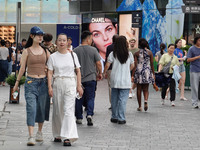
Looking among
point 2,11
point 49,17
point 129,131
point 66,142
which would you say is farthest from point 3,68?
point 2,11

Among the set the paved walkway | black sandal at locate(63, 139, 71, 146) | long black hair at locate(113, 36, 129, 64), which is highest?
long black hair at locate(113, 36, 129, 64)

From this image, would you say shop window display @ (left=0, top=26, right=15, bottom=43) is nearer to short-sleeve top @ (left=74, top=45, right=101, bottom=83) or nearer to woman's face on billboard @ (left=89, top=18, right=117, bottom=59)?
woman's face on billboard @ (left=89, top=18, right=117, bottom=59)

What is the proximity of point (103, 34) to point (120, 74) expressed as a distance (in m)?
20.7

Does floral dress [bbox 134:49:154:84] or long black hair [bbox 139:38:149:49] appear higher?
long black hair [bbox 139:38:149:49]

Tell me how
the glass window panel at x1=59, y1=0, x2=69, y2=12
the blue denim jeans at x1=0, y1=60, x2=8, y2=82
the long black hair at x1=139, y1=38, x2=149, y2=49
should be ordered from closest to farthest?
Answer: the long black hair at x1=139, y1=38, x2=149, y2=49
the blue denim jeans at x1=0, y1=60, x2=8, y2=82
the glass window panel at x1=59, y1=0, x2=69, y2=12

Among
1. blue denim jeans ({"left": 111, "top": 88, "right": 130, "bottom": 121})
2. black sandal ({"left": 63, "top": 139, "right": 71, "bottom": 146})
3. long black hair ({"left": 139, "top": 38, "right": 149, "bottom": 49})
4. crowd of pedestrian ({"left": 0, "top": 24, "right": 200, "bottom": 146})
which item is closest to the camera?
black sandal ({"left": 63, "top": 139, "right": 71, "bottom": 146})

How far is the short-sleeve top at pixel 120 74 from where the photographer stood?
11.2m

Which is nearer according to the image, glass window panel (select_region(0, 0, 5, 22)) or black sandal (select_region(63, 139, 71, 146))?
black sandal (select_region(63, 139, 71, 146))

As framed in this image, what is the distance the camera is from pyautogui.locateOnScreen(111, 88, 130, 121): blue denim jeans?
11049 millimetres

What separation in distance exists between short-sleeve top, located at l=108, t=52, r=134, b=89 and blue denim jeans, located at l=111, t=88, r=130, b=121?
0.14m

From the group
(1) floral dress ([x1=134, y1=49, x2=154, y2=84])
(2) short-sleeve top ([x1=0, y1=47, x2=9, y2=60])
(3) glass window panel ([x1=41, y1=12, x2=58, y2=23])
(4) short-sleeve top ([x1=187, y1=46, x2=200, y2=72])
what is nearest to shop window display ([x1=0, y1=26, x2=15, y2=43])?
(3) glass window panel ([x1=41, y1=12, x2=58, y2=23])

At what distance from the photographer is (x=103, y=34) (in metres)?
31.9

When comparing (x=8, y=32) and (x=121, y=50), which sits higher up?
(x=8, y=32)

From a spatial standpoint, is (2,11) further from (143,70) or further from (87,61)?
(87,61)
